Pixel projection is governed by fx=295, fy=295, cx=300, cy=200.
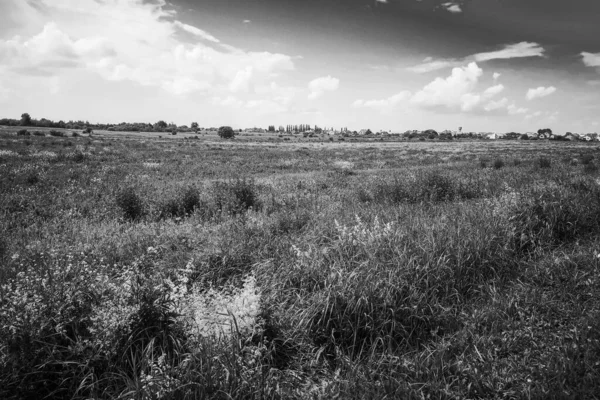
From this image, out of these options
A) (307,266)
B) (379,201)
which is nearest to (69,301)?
(307,266)

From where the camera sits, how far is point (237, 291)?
158 inches

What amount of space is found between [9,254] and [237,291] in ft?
13.9

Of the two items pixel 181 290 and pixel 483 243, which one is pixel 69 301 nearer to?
pixel 181 290

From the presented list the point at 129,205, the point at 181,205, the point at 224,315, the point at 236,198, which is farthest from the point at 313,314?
the point at 129,205

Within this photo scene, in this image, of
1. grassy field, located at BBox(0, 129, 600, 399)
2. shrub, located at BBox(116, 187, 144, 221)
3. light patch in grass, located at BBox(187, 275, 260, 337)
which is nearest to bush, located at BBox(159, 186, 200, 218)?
shrub, located at BBox(116, 187, 144, 221)

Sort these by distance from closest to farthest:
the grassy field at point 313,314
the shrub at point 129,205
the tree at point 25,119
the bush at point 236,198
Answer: the grassy field at point 313,314 < the shrub at point 129,205 < the bush at point 236,198 < the tree at point 25,119

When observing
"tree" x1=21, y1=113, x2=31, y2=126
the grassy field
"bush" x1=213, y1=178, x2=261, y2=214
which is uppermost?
"tree" x1=21, y1=113, x2=31, y2=126

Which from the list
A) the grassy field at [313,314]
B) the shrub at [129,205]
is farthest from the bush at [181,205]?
the grassy field at [313,314]

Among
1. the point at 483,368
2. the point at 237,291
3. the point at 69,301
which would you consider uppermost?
the point at 69,301

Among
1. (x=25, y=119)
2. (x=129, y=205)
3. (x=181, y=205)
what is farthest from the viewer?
(x=25, y=119)

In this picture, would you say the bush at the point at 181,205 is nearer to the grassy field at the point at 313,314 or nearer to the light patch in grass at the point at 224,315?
the grassy field at the point at 313,314

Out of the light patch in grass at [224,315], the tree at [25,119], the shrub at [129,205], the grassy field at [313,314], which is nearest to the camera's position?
the grassy field at [313,314]

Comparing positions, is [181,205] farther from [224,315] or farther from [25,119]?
[25,119]

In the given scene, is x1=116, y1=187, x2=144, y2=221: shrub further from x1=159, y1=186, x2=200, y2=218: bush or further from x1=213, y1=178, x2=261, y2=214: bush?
x1=213, y1=178, x2=261, y2=214: bush
